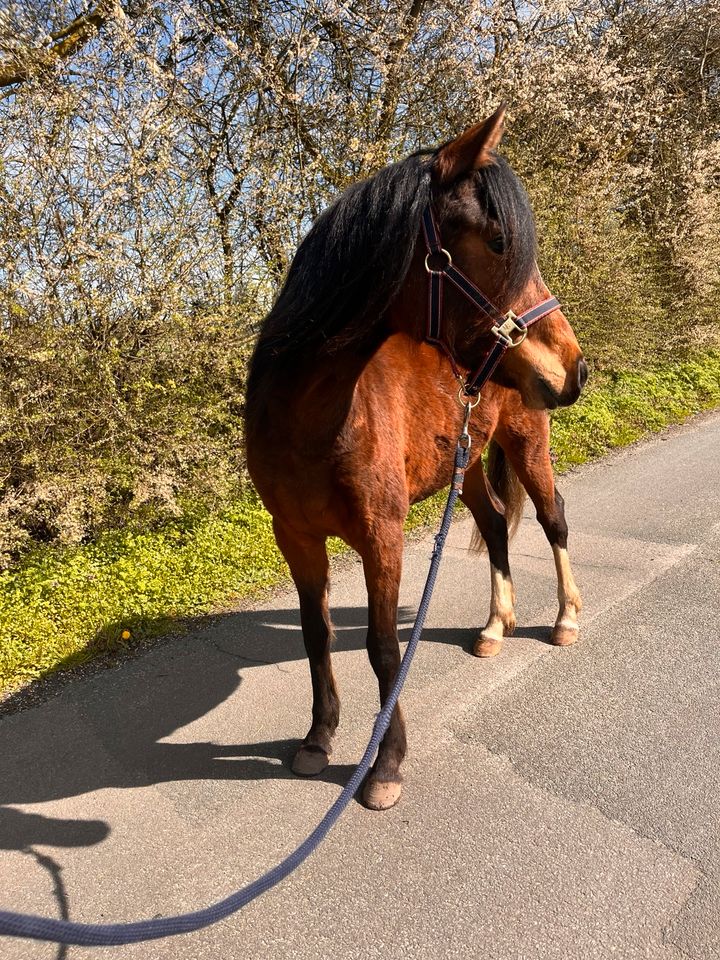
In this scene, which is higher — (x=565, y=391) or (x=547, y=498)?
(x=565, y=391)

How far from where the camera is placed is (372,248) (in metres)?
2.10

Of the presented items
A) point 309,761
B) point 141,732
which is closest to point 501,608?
point 309,761

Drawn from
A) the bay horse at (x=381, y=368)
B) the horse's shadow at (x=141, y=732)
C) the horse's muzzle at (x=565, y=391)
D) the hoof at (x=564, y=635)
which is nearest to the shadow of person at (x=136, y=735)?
the horse's shadow at (x=141, y=732)

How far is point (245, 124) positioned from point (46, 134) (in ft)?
7.59

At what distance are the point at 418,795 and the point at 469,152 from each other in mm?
2359

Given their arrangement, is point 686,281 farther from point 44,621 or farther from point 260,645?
point 44,621

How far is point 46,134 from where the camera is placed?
455 centimetres

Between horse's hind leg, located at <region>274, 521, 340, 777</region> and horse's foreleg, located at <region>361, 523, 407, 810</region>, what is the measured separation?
11.7 inches

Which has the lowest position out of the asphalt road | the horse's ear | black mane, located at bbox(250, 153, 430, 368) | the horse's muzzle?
the asphalt road

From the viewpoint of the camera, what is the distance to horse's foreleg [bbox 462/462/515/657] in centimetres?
375

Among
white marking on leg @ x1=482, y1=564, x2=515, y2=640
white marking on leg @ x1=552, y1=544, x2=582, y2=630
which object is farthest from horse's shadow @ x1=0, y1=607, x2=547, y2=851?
white marking on leg @ x1=552, y1=544, x2=582, y2=630

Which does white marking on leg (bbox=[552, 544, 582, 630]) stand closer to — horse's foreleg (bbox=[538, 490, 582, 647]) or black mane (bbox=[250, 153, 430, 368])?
horse's foreleg (bbox=[538, 490, 582, 647])

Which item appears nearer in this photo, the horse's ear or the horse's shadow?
the horse's ear

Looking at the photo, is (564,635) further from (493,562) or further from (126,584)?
(126,584)
